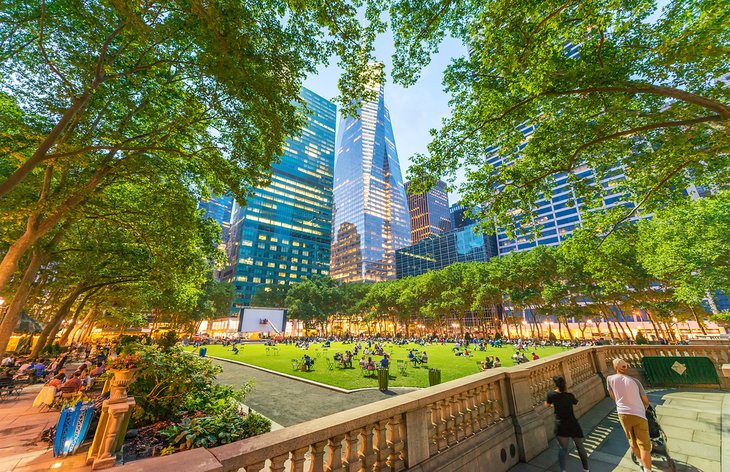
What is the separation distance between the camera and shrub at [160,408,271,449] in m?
4.27

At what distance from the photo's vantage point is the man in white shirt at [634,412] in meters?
4.91

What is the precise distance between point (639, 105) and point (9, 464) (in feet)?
66.9

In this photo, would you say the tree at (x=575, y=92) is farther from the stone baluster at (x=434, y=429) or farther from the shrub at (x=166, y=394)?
the shrub at (x=166, y=394)

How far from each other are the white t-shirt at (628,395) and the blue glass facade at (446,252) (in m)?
95.5

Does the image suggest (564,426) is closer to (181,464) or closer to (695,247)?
(181,464)

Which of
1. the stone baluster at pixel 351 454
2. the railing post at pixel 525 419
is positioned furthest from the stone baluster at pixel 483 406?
the stone baluster at pixel 351 454

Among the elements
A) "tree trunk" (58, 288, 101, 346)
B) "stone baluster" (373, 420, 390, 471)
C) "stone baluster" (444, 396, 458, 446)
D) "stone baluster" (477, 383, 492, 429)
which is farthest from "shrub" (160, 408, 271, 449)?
"tree trunk" (58, 288, 101, 346)

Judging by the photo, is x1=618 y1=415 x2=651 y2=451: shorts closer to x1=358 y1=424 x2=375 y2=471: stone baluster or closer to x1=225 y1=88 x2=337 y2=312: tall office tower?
x1=358 y1=424 x2=375 y2=471: stone baluster

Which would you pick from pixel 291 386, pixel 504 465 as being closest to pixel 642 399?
pixel 504 465

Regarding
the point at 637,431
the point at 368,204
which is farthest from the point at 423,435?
the point at 368,204

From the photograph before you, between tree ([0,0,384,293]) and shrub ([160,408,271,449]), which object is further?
tree ([0,0,384,293])

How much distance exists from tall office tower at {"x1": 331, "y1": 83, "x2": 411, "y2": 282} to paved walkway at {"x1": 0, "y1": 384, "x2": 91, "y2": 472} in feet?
428

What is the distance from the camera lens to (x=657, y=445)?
5012 millimetres

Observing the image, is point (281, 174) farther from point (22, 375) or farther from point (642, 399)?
point (642, 399)
